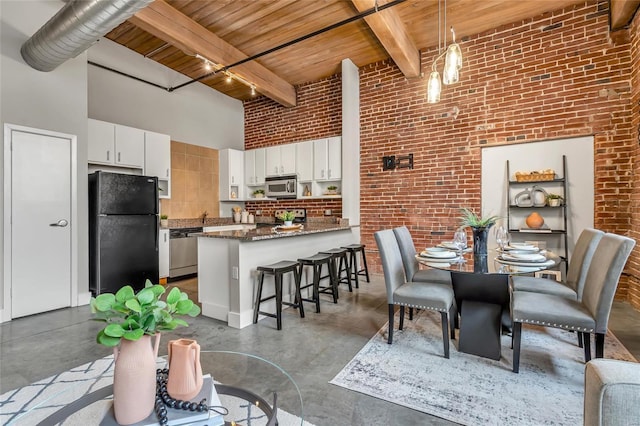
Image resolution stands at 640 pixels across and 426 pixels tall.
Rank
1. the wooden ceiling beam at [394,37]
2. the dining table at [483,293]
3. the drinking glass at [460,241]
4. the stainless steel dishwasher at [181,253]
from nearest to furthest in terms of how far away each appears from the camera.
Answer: the dining table at [483,293] → the drinking glass at [460,241] → the wooden ceiling beam at [394,37] → the stainless steel dishwasher at [181,253]

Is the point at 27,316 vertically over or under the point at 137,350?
under

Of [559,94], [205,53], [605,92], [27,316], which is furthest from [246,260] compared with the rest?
[605,92]

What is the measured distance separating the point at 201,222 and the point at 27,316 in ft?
9.55

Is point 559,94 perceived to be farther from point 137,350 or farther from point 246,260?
point 137,350

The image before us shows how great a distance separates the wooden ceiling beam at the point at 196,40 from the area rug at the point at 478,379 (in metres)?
4.18

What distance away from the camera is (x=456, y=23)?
416 centimetres

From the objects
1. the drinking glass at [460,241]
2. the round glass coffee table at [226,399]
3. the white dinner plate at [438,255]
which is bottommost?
the round glass coffee table at [226,399]

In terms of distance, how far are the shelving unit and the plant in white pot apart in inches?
176

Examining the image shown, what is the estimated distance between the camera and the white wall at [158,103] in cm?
464

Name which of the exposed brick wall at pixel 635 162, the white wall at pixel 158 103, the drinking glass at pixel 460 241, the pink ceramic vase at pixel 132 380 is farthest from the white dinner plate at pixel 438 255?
the white wall at pixel 158 103

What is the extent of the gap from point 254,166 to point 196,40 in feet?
8.90

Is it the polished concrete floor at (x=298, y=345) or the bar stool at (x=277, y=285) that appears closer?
the polished concrete floor at (x=298, y=345)

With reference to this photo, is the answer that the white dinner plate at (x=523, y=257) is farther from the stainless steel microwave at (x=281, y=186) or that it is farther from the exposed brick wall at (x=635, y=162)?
the stainless steel microwave at (x=281, y=186)

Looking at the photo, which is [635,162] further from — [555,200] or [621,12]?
[621,12]
